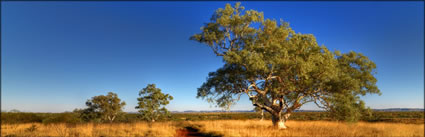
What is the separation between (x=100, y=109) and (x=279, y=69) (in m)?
35.7

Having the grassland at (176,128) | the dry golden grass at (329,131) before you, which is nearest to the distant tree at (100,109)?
the grassland at (176,128)

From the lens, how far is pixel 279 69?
1577 cm

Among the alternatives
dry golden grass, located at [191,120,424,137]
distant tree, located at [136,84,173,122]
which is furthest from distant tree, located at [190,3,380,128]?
distant tree, located at [136,84,173,122]

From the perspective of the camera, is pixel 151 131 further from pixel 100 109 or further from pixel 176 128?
pixel 100 109

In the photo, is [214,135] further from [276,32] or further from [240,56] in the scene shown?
[276,32]

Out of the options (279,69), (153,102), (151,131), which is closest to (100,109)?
(153,102)

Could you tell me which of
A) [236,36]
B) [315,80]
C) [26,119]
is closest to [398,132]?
[315,80]

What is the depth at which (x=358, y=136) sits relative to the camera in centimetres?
1477

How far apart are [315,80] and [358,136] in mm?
4859

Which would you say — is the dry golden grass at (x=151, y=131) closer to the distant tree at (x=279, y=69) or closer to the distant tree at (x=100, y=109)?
the distant tree at (x=279, y=69)

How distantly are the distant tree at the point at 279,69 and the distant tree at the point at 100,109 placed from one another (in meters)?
27.8

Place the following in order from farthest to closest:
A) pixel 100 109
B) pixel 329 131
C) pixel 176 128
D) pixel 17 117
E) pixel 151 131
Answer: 1. pixel 100 109
2. pixel 17 117
3. pixel 176 128
4. pixel 329 131
5. pixel 151 131

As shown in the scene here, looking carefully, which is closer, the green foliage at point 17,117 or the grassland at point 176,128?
the grassland at point 176,128

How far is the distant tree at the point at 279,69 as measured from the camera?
50.2 ft
